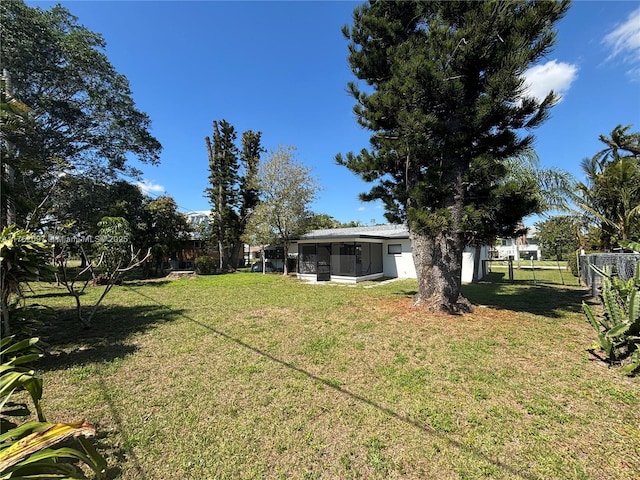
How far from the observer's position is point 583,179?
12.2 meters

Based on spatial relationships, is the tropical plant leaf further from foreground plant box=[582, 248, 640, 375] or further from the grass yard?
foreground plant box=[582, 248, 640, 375]

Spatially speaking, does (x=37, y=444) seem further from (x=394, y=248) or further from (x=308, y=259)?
(x=394, y=248)

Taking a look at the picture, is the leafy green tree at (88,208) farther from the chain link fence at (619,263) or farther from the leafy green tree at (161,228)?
the chain link fence at (619,263)

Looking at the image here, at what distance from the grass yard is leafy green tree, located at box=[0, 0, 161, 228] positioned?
11.8 metres

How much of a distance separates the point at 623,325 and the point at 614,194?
9.09 metres

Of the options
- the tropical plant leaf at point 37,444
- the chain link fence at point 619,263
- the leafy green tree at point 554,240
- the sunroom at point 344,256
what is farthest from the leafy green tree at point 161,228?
the leafy green tree at point 554,240

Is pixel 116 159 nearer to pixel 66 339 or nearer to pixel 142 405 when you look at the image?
pixel 66 339

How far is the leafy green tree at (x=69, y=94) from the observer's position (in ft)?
42.8

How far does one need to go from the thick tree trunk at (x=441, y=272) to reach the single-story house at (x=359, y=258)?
6.56 metres

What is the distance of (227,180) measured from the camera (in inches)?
894

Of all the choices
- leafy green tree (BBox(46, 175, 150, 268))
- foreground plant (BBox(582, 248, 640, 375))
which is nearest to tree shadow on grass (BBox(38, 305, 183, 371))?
foreground plant (BBox(582, 248, 640, 375))

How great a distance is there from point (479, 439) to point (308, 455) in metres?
1.62

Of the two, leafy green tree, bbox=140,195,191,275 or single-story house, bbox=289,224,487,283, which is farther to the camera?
leafy green tree, bbox=140,195,191,275

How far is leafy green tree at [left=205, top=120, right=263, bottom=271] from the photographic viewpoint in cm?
2258
